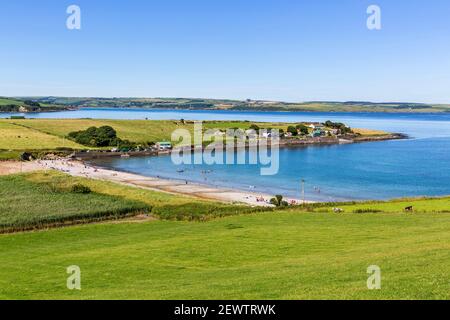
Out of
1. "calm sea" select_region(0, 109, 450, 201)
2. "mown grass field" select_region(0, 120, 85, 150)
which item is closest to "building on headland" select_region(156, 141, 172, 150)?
"calm sea" select_region(0, 109, 450, 201)

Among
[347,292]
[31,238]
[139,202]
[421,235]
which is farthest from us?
[139,202]

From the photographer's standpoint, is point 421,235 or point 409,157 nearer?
point 421,235

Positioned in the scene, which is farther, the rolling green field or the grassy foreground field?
the rolling green field

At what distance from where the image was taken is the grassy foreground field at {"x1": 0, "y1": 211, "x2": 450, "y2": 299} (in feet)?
59.4

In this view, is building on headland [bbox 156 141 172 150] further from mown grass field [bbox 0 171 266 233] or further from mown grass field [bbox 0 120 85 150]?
mown grass field [bbox 0 171 266 233]

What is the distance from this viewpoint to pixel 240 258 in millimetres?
28797

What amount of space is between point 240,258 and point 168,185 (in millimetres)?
57613

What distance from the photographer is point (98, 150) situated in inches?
5374

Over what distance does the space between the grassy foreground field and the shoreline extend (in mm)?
22352

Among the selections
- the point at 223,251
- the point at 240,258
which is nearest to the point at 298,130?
the point at 223,251

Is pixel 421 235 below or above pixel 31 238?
above

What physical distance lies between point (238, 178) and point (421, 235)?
68.6 metres
